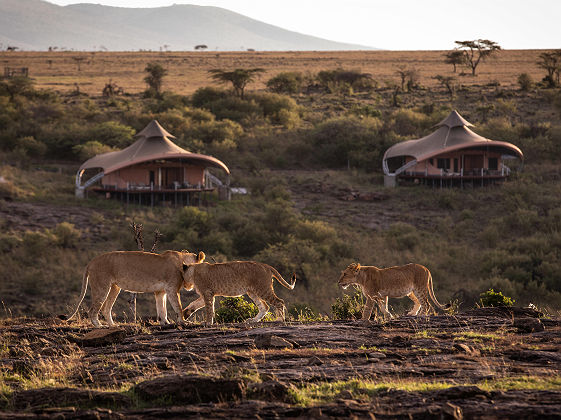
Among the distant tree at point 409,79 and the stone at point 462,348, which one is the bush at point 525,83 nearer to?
the distant tree at point 409,79

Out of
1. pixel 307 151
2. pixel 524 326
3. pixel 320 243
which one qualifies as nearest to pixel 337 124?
pixel 307 151

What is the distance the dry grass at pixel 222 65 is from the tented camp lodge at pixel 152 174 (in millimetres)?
46200

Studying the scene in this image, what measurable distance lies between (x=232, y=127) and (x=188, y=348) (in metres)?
56.0

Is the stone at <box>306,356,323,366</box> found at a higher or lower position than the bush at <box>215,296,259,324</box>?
higher

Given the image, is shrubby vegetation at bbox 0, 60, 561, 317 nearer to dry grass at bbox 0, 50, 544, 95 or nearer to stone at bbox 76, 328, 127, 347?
stone at bbox 76, 328, 127, 347

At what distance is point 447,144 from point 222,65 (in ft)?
260

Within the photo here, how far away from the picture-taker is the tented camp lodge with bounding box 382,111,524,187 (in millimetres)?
52250

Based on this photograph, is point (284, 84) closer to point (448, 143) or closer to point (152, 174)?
point (448, 143)

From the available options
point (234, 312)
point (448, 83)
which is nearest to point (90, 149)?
point (234, 312)

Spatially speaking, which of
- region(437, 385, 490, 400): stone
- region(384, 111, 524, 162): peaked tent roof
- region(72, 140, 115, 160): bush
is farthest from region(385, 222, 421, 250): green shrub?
region(437, 385, 490, 400): stone

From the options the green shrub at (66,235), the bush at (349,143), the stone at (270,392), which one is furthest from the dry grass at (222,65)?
the stone at (270,392)

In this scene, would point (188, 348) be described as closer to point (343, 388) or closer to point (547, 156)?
point (343, 388)

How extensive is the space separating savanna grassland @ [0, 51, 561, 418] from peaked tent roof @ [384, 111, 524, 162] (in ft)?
8.49

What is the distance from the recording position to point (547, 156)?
59438mm
